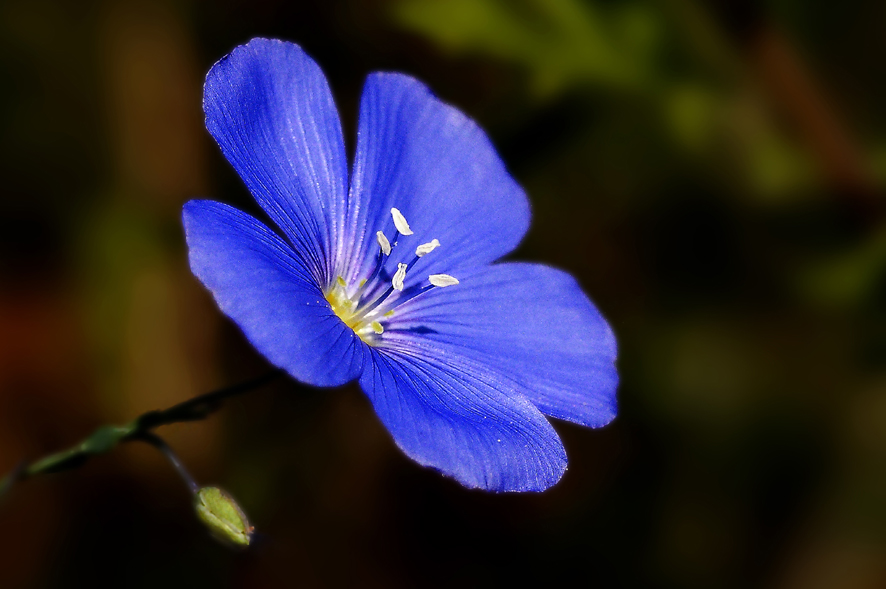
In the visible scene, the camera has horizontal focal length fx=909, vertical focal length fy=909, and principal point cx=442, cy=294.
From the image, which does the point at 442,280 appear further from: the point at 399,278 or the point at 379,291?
the point at 379,291

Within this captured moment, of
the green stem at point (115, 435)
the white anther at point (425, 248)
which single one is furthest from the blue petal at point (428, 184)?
the green stem at point (115, 435)

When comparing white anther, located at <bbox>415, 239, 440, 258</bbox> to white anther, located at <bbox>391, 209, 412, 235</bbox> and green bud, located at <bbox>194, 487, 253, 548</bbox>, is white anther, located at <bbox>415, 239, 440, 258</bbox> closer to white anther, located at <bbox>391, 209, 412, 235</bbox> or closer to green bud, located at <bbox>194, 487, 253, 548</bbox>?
white anther, located at <bbox>391, 209, 412, 235</bbox>

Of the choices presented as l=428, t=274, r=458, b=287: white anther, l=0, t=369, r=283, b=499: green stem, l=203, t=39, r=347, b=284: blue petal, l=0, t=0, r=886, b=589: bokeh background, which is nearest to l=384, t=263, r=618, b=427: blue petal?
l=428, t=274, r=458, b=287: white anther

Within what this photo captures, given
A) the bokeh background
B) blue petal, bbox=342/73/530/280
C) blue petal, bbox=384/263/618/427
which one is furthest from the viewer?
the bokeh background

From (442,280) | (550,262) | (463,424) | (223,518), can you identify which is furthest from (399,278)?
(550,262)

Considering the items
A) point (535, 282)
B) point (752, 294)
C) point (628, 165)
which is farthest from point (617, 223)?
point (535, 282)

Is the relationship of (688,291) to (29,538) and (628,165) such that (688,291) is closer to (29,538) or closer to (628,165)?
(628,165)

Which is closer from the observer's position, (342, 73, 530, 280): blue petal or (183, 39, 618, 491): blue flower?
(183, 39, 618, 491): blue flower
